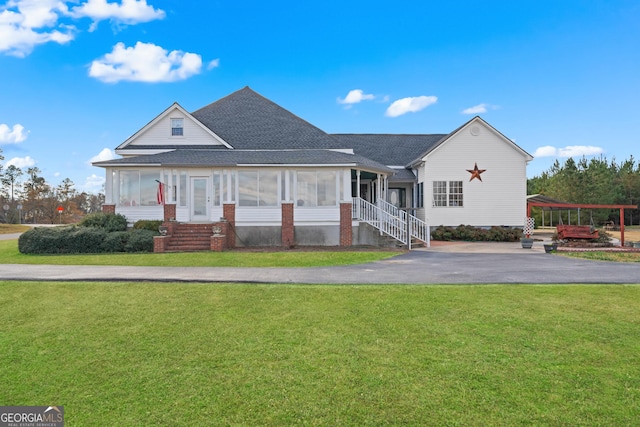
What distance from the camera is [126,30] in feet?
72.4

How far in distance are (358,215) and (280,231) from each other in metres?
4.07

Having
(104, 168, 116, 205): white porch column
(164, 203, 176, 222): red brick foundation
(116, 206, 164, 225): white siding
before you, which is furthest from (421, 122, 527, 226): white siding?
(104, 168, 116, 205): white porch column

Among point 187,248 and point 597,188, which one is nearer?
point 187,248

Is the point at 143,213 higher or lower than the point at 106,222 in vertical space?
higher

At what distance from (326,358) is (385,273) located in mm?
6144

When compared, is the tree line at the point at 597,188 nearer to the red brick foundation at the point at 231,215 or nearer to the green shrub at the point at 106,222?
the red brick foundation at the point at 231,215

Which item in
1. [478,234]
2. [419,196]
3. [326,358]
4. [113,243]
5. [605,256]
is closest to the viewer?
[326,358]

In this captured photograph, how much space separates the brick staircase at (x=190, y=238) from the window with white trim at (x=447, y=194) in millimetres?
14292

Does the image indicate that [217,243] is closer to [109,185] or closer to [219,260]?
[219,260]

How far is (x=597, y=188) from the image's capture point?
42.1 meters

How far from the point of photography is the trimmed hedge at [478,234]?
22609 millimetres

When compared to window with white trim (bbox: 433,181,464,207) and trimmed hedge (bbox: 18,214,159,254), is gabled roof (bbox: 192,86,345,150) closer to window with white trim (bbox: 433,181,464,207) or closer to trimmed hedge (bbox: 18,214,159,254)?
window with white trim (bbox: 433,181,464,207)

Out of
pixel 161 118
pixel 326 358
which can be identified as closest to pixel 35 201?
pixel 161 118

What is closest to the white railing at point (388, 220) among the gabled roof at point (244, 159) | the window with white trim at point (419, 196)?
the gabled roof at point (244, 159)
